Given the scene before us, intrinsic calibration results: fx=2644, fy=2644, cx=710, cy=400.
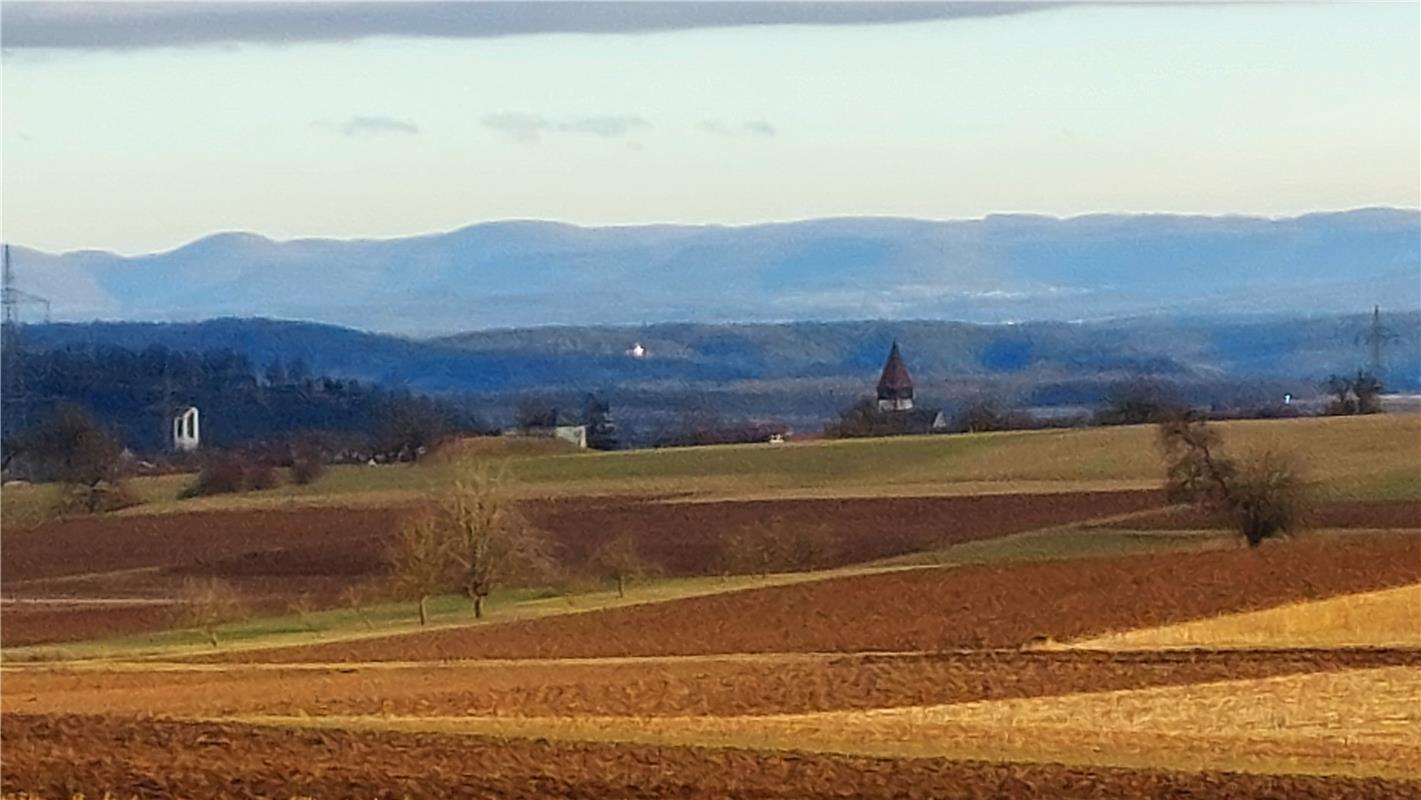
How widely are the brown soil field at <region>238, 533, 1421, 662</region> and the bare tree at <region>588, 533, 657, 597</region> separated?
21.1 feet

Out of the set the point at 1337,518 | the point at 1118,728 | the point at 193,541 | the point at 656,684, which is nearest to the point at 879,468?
the point at 193,541

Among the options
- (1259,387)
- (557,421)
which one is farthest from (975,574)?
(1259,387)

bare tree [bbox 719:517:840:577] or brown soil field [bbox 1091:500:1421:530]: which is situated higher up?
brown soil field [bbox 1091:500:1421:530]

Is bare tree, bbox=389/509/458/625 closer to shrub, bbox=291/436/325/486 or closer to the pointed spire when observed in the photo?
shrub, bbox=291/436/325/486

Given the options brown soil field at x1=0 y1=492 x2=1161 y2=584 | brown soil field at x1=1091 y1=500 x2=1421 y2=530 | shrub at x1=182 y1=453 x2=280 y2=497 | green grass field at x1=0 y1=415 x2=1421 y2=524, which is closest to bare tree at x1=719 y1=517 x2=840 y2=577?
brown soil field at x1=0 y1=492 x2=1161 y2=584

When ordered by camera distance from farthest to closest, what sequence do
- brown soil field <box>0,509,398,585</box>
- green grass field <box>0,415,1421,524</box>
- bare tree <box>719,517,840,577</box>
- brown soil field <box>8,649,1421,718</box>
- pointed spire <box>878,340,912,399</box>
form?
pointed spire <box>878,340,912,399</box>, green grass field <box>0,415,1421,524</box>, brown soil field <box>0,509,398,585</box>, bare tree <box>719,517,840,577</box>, brown soil field <box>8,649,1421,718</box>

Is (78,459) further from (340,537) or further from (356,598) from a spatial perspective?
(356,598)

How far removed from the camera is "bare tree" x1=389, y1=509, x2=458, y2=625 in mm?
48469

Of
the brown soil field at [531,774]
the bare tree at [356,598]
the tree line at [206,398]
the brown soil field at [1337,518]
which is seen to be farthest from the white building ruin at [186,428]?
the brown soil field at [531,774]

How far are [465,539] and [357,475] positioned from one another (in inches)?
1515

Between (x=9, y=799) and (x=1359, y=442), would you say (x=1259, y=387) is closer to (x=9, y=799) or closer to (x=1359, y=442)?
(x=1359, y=442)

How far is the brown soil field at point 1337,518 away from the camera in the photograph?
56062 millimetres

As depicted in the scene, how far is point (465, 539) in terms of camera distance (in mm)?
48469

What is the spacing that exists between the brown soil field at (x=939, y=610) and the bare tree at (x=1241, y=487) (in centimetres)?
363
